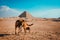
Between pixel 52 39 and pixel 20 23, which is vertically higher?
pixel 20 23

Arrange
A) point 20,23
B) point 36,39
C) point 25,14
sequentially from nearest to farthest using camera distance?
point 36,39, point 20,23, point 25,14

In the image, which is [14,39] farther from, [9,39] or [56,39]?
[56,39]

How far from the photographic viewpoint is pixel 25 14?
113 metres

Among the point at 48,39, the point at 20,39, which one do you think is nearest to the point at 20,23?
the point at 20,39

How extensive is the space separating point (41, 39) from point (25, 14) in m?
102

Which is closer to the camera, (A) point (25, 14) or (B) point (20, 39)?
(B) point (20, 39)

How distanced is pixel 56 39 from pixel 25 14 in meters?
102

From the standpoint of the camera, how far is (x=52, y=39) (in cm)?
1155

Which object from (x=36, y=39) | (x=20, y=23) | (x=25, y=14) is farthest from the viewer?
(x=25, y=14)

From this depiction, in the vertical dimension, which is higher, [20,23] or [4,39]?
[20,23]

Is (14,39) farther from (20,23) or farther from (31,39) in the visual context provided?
(20,23)

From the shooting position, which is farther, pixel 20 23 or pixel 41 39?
pixel 20 23

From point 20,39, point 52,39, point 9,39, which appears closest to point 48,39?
point 52,39

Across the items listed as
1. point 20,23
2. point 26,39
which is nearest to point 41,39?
point 26,39
